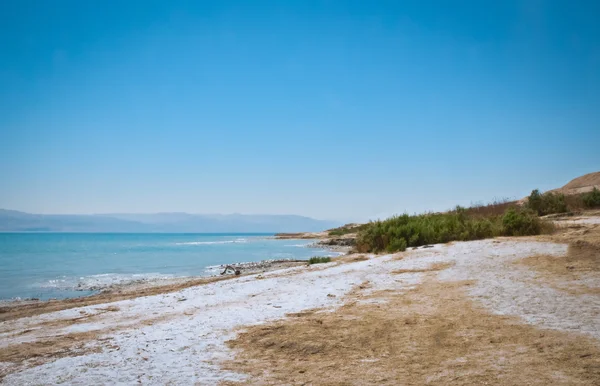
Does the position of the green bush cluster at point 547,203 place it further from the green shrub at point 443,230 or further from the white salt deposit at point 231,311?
the white salt deposit at point 231,311

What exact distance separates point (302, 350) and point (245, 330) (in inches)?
45.8

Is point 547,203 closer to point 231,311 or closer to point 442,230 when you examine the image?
point 442,230

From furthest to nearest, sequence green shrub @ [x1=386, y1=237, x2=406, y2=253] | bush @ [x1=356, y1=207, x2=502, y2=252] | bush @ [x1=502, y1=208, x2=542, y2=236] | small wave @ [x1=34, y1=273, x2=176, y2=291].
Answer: small wave @ [x1=34, y1=273, x2=176, y2=291] → bush @ [x1=356, y1=207, x2=502, y2=252] → green shrub @ [x1=386, y1=237, x2=406, y2=253] → bush @ [x1=502, y1=208, x2=542, y2=236]

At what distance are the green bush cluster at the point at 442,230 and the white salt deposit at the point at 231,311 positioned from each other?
2.13 m

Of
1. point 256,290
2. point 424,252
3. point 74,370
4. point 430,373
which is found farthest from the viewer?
point 424,252

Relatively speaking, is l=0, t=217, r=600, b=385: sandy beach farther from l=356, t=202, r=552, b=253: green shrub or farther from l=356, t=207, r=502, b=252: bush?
l=356, t=207, r=502, b=252: bush

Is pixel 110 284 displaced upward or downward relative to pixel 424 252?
downward

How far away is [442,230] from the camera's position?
13359 mm

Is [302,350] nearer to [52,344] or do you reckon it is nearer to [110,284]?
[52,344]

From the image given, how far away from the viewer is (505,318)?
5.16 meters

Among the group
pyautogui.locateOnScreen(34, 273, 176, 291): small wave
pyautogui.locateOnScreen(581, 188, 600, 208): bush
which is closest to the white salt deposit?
pyautogui.locateOnScreen(34, 273, 176, 291): small wave

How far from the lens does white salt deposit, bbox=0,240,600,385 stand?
13.7ft

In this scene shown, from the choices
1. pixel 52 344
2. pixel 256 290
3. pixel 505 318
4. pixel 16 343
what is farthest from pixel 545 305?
pixel 16 343

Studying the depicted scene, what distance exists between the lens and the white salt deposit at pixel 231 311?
4.16 meters
